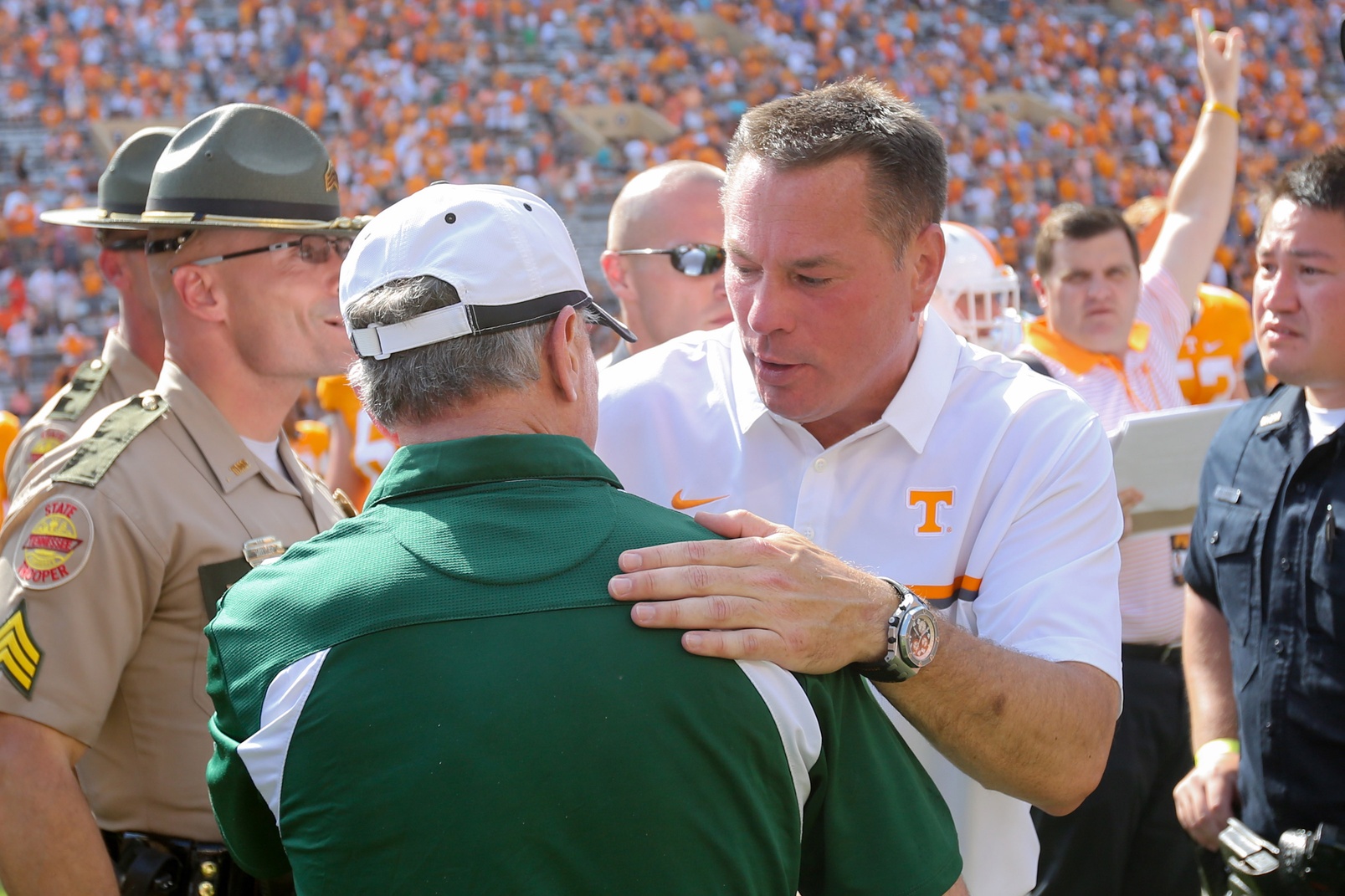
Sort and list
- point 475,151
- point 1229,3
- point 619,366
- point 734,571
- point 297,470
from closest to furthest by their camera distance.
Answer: point 734,571 → point 619,366 → point 297,470 → point 475,151 → point 1229,3

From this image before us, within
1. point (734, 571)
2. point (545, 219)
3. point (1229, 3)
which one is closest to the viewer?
point (734, 571)

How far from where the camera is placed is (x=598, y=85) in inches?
1019

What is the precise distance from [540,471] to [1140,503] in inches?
105

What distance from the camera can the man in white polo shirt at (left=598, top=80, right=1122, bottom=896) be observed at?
178 cm

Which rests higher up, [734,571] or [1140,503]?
[734,571]

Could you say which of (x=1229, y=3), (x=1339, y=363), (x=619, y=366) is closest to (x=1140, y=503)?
(x=1339, y=363)

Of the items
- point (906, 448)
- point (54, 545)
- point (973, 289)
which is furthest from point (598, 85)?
point (906, 448)

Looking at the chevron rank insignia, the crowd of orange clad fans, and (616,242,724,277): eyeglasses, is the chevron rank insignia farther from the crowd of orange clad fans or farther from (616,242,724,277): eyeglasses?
the crowd of orange clad fans

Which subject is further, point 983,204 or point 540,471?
point 983,204

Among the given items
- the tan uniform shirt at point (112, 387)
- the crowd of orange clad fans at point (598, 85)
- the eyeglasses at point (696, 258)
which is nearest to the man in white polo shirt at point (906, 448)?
the eyeglasses at point (696, 258)

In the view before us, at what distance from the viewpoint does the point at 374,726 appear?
4.38 feet

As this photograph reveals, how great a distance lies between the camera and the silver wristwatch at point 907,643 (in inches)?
60.8

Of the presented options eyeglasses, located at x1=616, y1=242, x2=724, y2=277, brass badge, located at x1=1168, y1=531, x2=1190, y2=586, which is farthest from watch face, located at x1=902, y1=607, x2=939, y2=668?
brass badge, located at x1=1168, y1=531, x2=1190, y2=586

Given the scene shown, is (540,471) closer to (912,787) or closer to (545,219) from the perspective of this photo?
(545,219)
